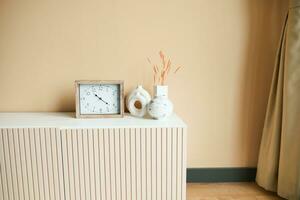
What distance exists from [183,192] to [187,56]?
896 mm

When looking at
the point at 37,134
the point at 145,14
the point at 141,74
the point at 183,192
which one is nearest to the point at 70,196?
the point at 37,134

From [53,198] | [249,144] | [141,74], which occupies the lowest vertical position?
[53,198]

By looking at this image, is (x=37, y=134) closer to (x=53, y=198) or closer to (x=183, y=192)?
(x=53, y=198)

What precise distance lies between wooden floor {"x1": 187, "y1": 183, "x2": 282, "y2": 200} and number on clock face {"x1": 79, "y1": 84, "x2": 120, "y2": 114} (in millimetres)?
838

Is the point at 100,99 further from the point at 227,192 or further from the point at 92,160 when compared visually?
the point at 227,192

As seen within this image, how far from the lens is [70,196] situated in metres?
1.29

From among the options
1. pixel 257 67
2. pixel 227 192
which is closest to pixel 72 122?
pixel 227 192

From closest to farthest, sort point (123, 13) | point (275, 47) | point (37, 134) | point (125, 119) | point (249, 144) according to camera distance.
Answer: point (37, 134) → point (125, 119) → point (123, 13) → point (275, 47) → point (249, 144)

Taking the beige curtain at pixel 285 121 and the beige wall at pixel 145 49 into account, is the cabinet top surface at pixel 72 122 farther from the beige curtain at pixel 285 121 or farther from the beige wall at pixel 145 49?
the beige curtain at pixel 285 121

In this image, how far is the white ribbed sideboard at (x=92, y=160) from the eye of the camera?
4.04 feet

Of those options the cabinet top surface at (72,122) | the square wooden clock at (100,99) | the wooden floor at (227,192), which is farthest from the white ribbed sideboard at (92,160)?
the wooden floor at (227,192)

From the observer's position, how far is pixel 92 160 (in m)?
1.26

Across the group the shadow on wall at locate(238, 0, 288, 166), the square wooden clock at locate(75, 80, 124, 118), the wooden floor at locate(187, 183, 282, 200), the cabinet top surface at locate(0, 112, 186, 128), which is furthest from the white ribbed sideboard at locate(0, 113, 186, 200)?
the shadow on wall at locate(238, 0, 288, 166)

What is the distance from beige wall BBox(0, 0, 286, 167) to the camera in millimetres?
1479
